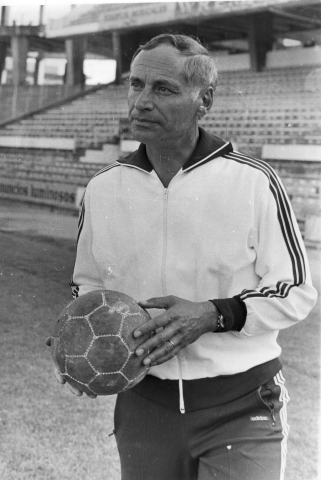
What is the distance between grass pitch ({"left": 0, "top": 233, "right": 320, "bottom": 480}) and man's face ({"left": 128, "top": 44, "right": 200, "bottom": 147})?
0.99 metres

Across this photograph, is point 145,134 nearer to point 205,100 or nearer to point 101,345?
point 205,100

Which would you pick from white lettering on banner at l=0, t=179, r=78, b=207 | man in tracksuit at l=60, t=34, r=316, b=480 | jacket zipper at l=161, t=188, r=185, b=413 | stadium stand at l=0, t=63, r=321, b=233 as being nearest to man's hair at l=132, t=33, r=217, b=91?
man in tracksuit at l=60, t=34, r=316, b=480

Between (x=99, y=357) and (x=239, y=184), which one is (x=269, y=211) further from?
(x=99, y=357)

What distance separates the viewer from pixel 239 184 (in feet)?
6.43

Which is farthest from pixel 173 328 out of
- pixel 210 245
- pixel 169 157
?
pixel 169 157

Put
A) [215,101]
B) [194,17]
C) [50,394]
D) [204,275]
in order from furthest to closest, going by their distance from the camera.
Answer: [50,394] → [194,17] → [215,101] → [204,275]

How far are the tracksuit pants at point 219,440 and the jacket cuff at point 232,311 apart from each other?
276 millimetres

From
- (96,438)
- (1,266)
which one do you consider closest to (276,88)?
(1,266)

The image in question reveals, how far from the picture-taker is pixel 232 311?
187 centimetres

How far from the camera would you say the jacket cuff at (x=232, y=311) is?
187cm

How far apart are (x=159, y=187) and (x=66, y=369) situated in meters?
0.71

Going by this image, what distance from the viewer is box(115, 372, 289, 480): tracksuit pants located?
1923mm

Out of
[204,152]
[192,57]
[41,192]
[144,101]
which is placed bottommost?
[41,192]

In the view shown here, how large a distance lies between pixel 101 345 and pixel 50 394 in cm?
196
